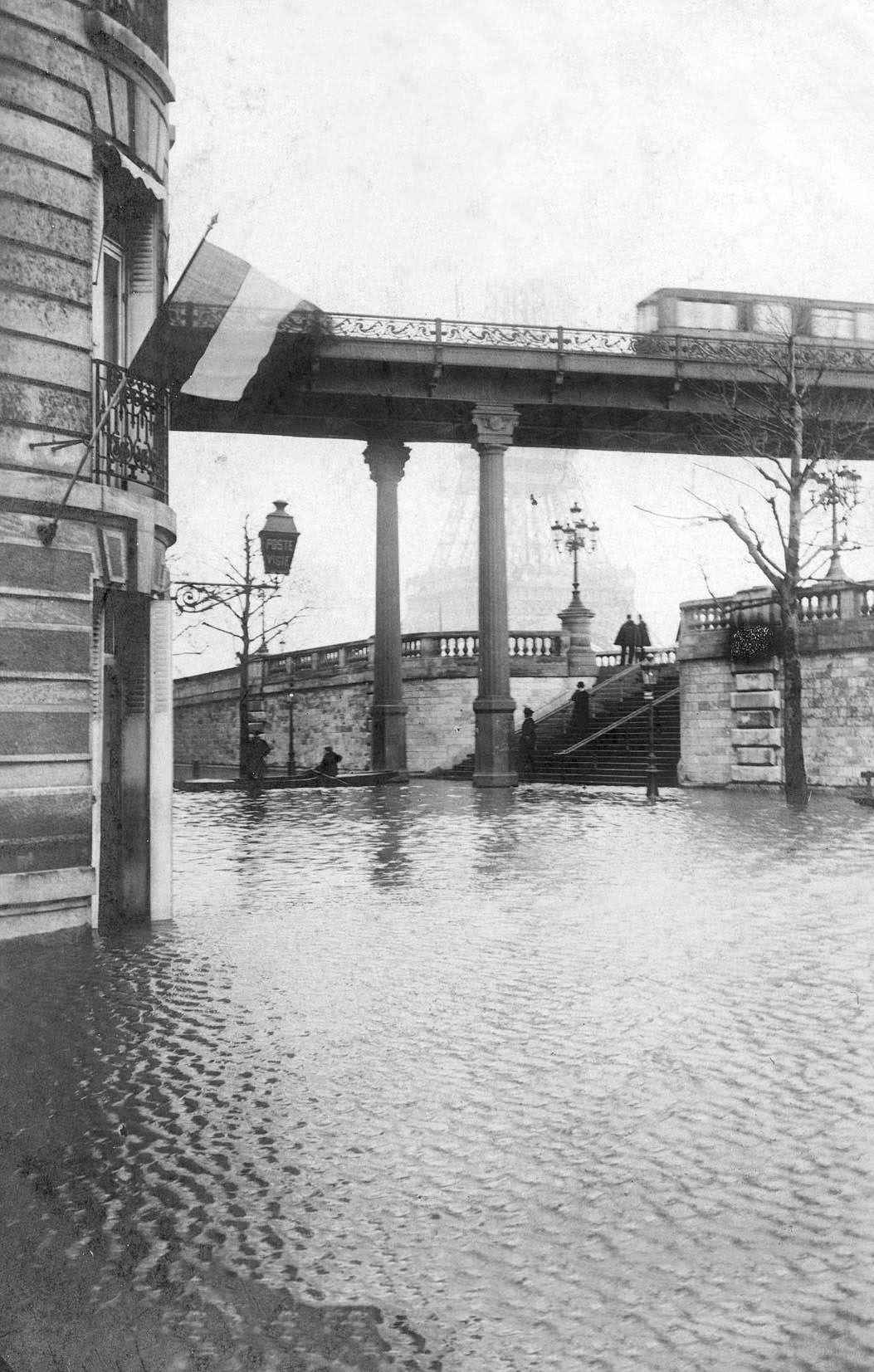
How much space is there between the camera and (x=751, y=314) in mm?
28891

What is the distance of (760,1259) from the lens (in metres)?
3.98

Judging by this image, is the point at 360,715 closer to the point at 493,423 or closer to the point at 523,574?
the point at 493,423

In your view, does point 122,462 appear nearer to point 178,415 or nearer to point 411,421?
point 178,415

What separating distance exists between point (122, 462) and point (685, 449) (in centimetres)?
1948

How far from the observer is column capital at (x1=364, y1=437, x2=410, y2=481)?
1118 inches

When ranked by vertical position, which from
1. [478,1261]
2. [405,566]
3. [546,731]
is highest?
[405,566]

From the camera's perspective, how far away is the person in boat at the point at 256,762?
28.7 metres

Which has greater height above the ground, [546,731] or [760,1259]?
[546,731]

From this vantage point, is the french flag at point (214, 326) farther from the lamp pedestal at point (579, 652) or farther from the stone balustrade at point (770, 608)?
Result: the lamp pedestal at point (579, 652)

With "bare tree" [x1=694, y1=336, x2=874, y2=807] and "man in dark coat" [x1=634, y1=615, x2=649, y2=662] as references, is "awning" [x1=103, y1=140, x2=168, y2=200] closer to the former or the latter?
"bare tree" [x1=694, y1=336, x2=874, y2=807]

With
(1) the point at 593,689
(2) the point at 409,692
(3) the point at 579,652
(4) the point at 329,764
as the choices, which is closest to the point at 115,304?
(4) the point at 329,764

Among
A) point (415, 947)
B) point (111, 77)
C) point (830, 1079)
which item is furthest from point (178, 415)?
point (830, 1079)

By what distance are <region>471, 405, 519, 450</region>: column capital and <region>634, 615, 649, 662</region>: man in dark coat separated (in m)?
11.9

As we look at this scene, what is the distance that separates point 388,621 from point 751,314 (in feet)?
33.5
